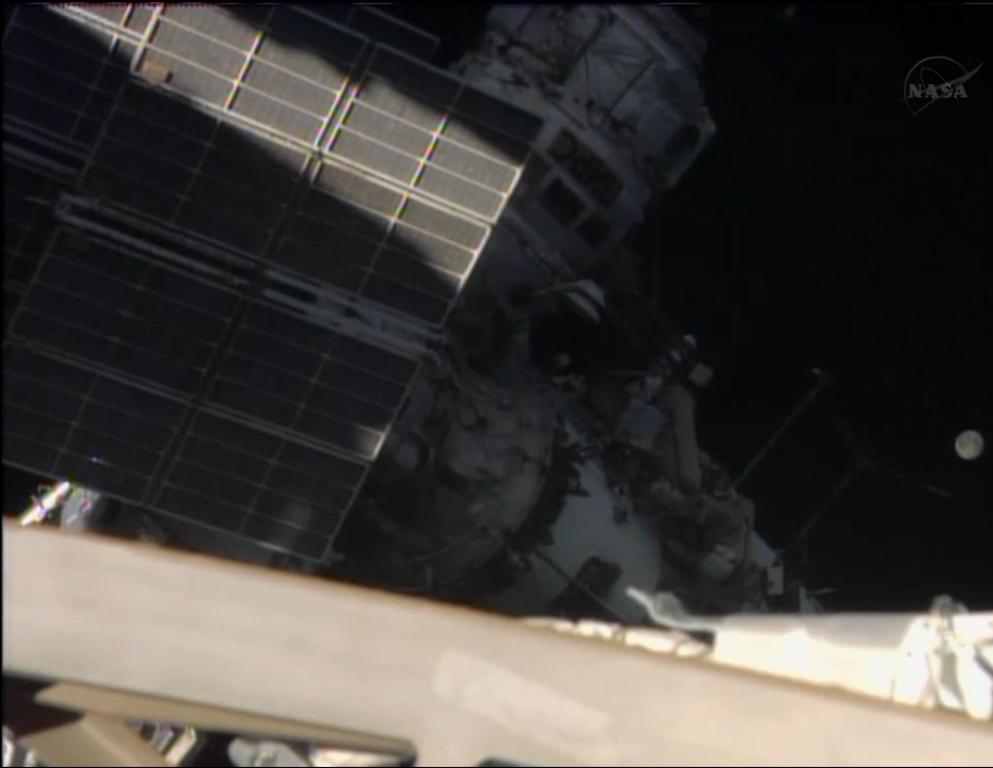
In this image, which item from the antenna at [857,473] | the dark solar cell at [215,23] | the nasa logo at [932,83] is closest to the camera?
the dark solar cell at [215,23]

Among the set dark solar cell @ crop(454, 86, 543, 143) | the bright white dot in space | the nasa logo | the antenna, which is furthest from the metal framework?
the nasa logo

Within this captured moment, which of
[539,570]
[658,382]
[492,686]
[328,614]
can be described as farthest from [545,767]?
[658,382]

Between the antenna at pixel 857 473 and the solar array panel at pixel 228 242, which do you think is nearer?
the solar array panel at pixel 228 242

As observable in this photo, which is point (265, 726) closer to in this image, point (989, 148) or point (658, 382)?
point (658, 382)

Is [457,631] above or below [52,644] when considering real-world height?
above

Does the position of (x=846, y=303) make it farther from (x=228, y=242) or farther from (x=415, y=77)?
(x=228, y=242)

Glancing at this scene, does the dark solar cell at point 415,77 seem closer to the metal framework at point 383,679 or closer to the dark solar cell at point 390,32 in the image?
the dark solar cell at point 390,32

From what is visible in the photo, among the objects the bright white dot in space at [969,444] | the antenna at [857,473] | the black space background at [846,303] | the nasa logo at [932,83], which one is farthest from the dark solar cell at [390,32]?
the bright white dot in space at [969,444]

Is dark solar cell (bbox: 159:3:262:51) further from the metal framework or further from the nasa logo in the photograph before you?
the nasa logo
